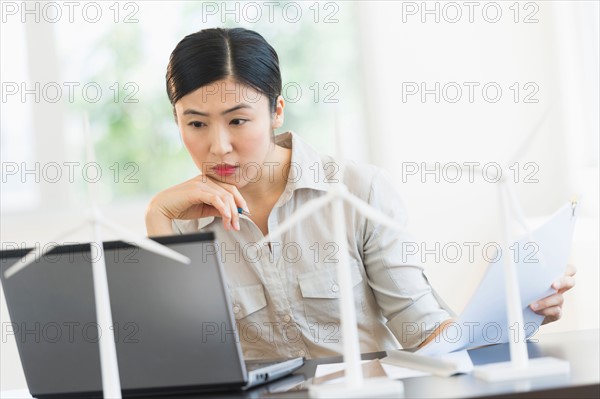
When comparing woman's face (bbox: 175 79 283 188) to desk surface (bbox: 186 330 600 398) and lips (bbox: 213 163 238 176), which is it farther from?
desk surface (bbox: 186 330 600 398)

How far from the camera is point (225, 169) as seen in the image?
1975 millimetres

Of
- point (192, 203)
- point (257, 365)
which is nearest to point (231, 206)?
point (192, 203)

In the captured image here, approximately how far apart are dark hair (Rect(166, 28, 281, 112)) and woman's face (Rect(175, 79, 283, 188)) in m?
0.02

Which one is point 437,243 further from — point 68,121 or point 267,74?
point 68,121

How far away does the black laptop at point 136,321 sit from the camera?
3.98 feet

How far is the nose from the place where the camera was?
75.4 inches

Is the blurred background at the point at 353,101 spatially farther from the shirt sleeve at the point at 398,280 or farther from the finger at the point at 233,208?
the finger at the point at 233,208

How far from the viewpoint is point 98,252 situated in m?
1.17

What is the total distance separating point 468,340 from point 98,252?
25.2 inches

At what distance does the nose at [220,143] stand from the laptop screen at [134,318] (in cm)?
71

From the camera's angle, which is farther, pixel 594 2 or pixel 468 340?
pixel 594 2

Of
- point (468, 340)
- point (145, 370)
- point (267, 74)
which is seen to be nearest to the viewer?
point (145, 370)

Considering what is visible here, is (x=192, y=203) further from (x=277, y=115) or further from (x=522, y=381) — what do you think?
(x=522, y=381)

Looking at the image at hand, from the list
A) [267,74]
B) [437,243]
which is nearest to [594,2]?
[437,243]
